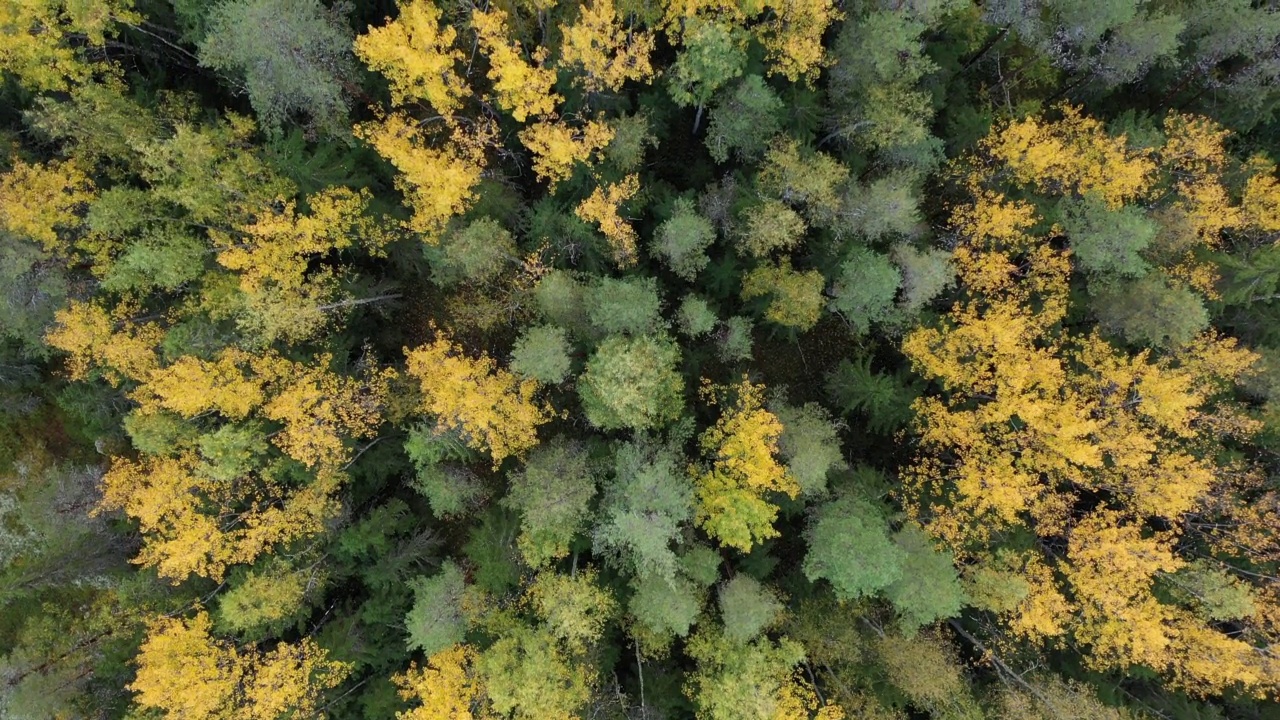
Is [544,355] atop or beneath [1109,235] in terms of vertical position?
beneath

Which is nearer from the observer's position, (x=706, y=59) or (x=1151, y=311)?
(x=706, y=59)

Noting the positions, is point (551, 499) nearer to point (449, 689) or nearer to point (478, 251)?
point (449, 689)

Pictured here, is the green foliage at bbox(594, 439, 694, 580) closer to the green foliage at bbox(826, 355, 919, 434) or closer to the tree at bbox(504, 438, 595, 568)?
the tree at bbox(504, 438, 595, 568)

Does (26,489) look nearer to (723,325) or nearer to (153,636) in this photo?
(153,636)

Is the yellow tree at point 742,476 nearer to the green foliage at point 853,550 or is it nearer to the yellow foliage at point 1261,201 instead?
the green foliage at point 853,550

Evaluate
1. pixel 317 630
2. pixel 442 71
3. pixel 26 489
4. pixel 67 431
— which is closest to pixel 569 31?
pixel 442 71

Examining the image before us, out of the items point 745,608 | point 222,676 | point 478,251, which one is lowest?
point 222,676

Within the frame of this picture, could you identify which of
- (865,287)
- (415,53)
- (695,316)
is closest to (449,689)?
(695,316)
